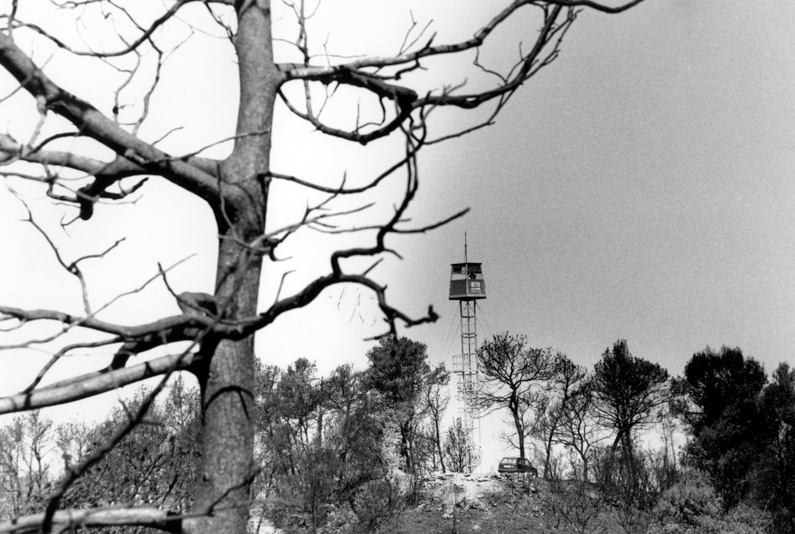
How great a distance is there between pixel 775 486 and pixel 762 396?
536cm

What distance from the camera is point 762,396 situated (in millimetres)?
29375

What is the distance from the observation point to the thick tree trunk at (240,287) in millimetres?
1580

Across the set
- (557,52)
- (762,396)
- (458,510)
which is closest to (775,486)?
(762,396)

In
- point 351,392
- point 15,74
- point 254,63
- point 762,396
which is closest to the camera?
point 15,74

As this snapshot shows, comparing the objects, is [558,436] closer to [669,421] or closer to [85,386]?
[669,421]

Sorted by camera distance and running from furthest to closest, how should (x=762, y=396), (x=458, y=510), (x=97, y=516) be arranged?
(x=762, y=396), (x=458, y=510), (x=97, y=516)

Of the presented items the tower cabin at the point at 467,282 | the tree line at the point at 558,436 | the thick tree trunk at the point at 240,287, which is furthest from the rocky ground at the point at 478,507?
the thick tree trunk at the point at 240,287

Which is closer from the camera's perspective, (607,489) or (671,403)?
(607,489)

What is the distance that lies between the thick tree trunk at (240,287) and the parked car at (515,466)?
96.0ft

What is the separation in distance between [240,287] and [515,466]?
31.4 meters

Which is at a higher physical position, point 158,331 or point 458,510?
point 158,331

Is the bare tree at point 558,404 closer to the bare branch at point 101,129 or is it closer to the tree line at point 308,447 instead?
the tree line at point 308,447

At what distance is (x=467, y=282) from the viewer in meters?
33.8

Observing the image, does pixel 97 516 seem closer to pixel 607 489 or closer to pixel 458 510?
pixel 607 489
